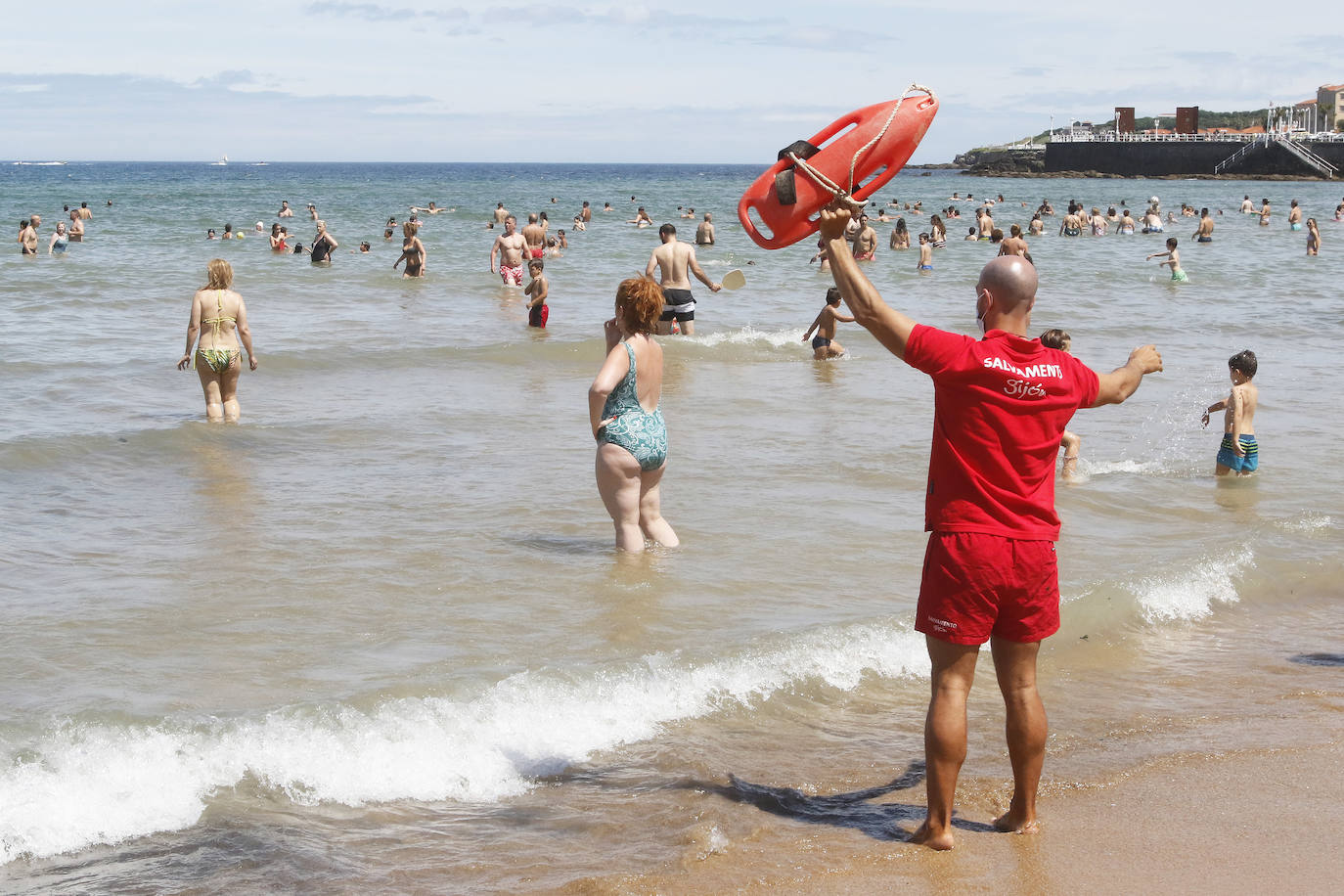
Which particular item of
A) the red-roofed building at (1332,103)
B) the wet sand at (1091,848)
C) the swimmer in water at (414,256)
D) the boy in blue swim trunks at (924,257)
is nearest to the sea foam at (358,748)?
the wet sand at (1091,848)

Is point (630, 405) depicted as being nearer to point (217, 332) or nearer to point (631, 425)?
point (631, 425)

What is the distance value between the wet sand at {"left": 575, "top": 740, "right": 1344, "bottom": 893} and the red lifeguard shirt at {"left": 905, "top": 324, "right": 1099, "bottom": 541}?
0.92 metres

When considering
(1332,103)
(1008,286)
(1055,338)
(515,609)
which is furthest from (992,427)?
(1332,103)

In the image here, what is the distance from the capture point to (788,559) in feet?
22.5

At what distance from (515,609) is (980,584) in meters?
3.05

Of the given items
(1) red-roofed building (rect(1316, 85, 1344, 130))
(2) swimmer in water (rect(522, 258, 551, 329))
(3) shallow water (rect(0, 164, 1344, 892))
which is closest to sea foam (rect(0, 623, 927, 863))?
(3) shallow water (rect(0, 164, 1344, 892))

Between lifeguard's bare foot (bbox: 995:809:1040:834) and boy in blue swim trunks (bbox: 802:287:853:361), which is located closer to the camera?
lifeguard's bare foot (bbox: 995:809:1040:834)

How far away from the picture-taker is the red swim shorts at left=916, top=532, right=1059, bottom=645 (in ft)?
11.1

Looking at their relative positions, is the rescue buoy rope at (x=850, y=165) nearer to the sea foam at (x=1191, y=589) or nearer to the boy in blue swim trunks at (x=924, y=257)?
the sea foam at (x=1191, y=589)

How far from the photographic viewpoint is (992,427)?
3424 mm

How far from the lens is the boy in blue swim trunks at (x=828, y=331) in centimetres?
1387

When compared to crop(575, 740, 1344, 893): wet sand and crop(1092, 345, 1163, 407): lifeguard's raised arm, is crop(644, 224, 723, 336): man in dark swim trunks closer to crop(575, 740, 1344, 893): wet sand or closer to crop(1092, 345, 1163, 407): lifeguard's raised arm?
crop(1092, 345, 1163, 407): lifeguard's raised arm

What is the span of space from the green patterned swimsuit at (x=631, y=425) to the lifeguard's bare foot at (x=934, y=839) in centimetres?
289

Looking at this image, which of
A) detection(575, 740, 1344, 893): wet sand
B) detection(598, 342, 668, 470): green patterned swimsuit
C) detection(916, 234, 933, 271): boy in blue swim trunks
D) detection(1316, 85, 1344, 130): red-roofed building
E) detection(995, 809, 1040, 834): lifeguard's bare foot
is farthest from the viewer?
detection(1316, 85, 1344, 130): red-roofed building
